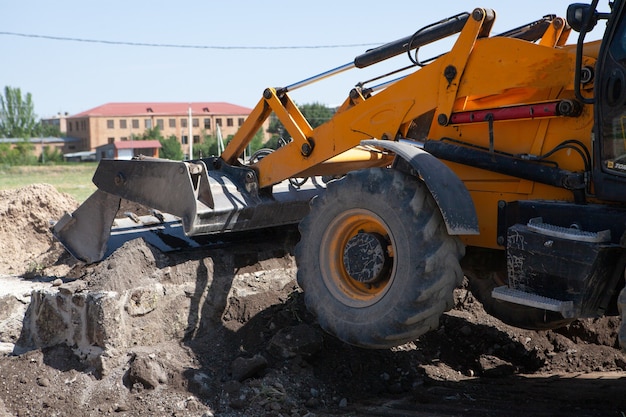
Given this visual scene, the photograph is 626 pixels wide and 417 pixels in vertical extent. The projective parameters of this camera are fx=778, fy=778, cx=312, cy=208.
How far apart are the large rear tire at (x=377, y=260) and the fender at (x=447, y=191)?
0.13m

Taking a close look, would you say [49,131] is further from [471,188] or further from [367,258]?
[471,188]

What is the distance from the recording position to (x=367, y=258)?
5000 millimetres

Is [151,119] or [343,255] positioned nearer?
[343,255]

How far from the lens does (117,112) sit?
257 ft

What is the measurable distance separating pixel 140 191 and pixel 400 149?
8.35 feet

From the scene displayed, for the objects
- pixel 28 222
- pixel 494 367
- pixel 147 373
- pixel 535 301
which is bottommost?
pixel 494 367

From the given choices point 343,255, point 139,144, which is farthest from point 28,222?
point 139,144

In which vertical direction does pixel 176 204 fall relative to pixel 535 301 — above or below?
above

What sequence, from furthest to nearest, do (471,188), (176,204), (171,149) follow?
(171,149), (176,204), (471,188)

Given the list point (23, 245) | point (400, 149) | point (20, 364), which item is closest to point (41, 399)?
point (20, 364)

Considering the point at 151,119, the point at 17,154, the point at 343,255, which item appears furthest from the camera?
the point at 151,119

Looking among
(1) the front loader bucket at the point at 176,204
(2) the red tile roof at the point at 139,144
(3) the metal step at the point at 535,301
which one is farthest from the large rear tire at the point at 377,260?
(2) the red tile roof at the point at 139,144

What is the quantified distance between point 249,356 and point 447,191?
6.71 ft

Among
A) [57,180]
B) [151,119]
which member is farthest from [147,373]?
[151,119]
